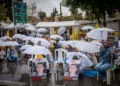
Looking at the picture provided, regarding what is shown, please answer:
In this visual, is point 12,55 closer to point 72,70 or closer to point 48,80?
point 48,80

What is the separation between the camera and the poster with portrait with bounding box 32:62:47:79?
35.0 feet

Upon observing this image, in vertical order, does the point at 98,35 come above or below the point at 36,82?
above

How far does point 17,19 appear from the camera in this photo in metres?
18.7

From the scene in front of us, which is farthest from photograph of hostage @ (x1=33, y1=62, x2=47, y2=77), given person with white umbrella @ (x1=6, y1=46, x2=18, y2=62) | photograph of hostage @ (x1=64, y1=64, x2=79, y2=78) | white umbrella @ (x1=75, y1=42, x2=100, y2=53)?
person with white umbrella @ (x1=6, y1=46, x2=18, y2=62)

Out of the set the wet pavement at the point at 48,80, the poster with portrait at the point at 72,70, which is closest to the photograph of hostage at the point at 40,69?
the wet pavement at the point at 48,80

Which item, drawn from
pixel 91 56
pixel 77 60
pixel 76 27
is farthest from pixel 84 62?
pixel 76 27

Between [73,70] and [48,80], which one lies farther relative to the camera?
[48,80]

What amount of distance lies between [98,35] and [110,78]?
4434 mm

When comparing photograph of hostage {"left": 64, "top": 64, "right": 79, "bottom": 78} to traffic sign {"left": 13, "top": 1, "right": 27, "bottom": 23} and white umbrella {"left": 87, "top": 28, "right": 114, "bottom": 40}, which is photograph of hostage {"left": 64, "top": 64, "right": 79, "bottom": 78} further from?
traffic sign {"left": 13, "top": 1, "right": 27, "bottom": 23}

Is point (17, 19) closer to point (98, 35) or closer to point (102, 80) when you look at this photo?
point (98, 35)

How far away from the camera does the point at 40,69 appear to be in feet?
35.1

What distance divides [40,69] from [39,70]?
6 centimetres

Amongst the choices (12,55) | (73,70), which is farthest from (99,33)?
(12,55)

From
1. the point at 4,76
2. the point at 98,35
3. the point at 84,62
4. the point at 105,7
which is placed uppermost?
the point at 105,7
